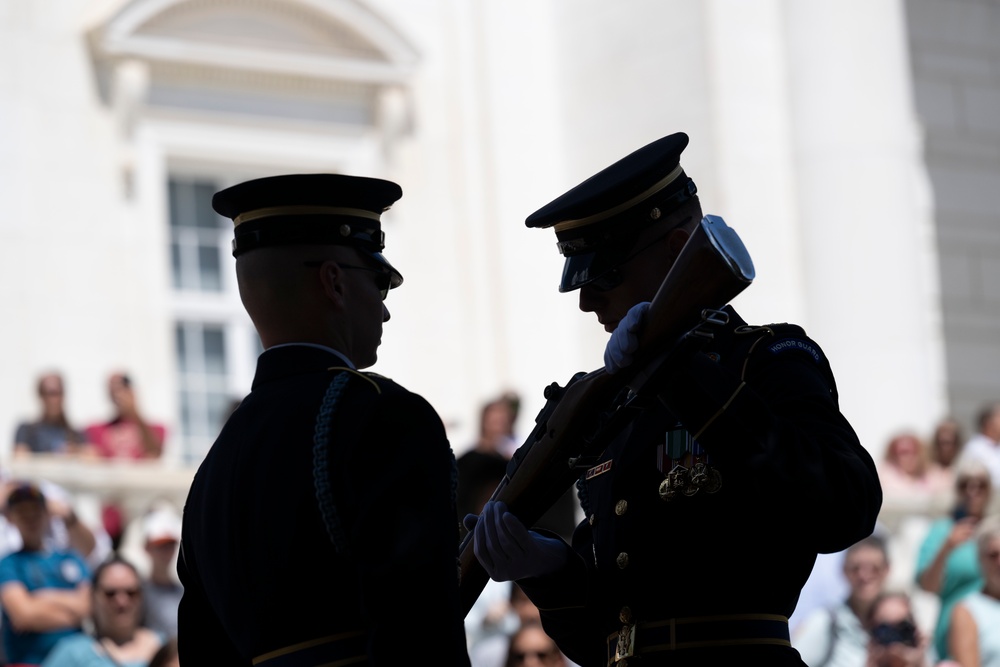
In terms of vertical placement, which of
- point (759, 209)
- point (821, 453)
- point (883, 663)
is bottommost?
point (883, 663)

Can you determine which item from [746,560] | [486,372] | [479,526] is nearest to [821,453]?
[746,560]

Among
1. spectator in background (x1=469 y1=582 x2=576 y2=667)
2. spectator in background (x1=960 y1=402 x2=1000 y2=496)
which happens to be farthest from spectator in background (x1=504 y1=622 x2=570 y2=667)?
spectator in background (x1=960 y1=402 x2=1000 y2=496)

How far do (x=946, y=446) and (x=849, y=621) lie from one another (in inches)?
154

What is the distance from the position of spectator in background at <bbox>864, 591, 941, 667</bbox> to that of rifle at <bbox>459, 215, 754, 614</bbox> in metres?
5.07

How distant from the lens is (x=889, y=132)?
1720 centimetres

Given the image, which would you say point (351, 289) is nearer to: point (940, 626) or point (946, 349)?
point (940, 626)

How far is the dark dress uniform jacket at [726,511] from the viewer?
4289 mm

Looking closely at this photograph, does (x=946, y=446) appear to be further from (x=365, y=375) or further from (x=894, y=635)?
(x=365, y=375)

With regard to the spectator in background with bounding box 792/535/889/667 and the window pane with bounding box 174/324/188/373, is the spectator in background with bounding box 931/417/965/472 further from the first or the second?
the window pane with bounding box 174/324/188/373

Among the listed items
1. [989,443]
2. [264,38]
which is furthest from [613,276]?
[264,38]

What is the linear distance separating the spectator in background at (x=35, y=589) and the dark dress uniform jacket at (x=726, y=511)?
4207 millimetres

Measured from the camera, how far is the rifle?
4.25 m

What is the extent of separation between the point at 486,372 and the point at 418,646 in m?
13.2

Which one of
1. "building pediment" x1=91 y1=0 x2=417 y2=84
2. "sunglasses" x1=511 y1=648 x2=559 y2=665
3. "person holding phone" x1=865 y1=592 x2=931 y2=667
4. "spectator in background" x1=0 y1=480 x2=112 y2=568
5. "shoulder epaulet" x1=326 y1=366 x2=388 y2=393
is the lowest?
"person holding phone" x1=865 y1=592 x2=931 y2=667
